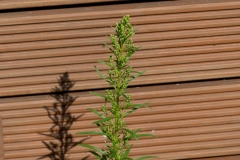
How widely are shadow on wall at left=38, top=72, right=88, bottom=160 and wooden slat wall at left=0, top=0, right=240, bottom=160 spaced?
28 millimetres

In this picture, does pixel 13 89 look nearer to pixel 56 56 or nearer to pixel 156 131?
pixel 56 56

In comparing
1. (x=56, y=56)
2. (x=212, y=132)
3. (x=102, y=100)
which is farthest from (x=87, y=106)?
(x=212, y=132)

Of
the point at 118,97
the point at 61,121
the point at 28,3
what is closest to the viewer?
the point at 118,97

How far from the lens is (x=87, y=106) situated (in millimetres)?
2736

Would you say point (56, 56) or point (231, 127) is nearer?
point (56, 56)

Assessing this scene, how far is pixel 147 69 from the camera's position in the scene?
8.98 ft

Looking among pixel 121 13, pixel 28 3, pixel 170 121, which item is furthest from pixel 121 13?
pixel 170 121

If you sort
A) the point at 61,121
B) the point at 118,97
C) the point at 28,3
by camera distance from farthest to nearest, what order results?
the point at 61,121 → the point at 28,3 → the point at 118,97

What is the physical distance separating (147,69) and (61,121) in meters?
0.55

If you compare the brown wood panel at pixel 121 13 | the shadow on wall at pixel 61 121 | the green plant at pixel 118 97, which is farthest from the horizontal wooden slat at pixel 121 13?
the green plant at pixel 118 97

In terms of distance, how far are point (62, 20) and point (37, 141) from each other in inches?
26.5

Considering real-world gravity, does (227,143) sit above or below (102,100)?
below

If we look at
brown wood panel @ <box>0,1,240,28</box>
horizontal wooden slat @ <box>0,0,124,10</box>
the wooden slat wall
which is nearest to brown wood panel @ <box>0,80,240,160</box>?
the wooden slat wall

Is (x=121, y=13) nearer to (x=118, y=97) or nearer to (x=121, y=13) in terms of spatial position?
(x=121, y=13)
